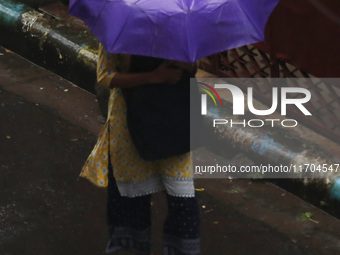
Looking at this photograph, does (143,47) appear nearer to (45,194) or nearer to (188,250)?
(188,250)

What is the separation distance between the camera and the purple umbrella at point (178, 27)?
13.3 feet

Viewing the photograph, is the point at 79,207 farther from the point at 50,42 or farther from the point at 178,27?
the point at 50,42

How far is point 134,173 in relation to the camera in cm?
489

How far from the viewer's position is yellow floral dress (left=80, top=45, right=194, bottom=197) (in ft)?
15.4

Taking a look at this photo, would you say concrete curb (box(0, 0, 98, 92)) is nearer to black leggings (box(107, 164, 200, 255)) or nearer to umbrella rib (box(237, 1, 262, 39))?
Result: black leggings (box(107, 164, 200, 255))

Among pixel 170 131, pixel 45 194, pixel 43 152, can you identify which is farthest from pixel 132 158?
pixel 43 152

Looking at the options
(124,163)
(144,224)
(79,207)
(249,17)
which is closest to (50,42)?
(79,207)

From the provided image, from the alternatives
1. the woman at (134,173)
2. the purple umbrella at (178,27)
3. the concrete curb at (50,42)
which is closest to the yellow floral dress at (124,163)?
the woman at (134,173)

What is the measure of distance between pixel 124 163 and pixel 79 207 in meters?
1.16

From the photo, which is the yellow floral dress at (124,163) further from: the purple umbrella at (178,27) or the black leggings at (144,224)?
the purple umbrella at (178,27)

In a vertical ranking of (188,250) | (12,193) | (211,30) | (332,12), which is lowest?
(12,193)

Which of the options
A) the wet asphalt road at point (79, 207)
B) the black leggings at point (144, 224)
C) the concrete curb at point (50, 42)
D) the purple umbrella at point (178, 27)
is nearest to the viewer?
the purple umbrella at point (178, 27)

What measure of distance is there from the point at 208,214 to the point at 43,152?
144 centimetres

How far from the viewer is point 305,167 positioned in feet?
19.6
